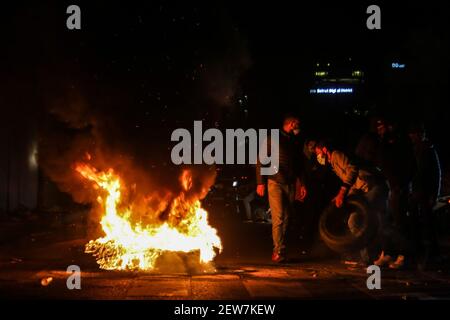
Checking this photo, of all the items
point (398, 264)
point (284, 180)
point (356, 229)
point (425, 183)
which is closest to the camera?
point (398, 264)

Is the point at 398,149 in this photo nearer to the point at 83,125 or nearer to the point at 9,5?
the point at 83,125

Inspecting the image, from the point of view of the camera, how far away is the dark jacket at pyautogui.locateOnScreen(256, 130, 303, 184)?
33.4 ft

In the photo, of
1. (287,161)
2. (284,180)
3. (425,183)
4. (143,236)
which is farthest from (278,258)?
(425,183)

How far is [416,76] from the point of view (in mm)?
29109

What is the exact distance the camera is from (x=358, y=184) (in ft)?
33.5

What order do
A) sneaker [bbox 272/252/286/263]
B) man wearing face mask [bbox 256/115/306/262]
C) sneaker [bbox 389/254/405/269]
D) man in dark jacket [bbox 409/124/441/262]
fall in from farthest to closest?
man in dark jacket [bbox 409/124/441/262] < man wearing face mask [bbox 256/115/306/262] < sneaker [bbox 272/252/286/263] < sneaker [bbox 389/254/405/269]

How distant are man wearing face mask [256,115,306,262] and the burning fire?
38.8 inches

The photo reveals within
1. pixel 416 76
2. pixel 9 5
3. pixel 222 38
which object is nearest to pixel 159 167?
pixel 222 38

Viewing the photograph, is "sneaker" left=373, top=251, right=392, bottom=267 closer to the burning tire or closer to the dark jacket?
the burning tire

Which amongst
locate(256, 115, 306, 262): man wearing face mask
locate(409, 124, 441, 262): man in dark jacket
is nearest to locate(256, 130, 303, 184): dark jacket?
locate(256, 115, 306, 262): man wearing face mask

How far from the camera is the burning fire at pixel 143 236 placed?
355 inches

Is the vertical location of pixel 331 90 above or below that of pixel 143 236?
above

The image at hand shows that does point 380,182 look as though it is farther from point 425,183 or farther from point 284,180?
point 284,180

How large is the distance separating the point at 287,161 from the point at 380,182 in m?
1.44
